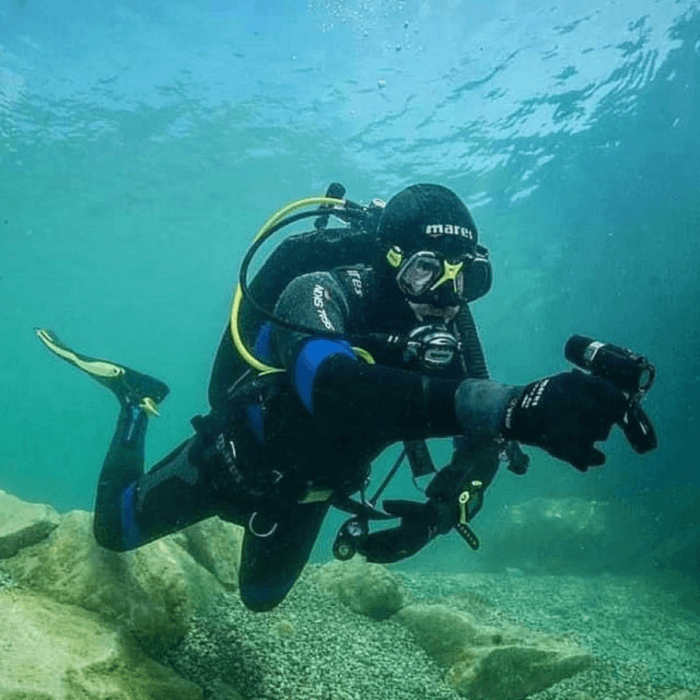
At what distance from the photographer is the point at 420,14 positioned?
59.2ft

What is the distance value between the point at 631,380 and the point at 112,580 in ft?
13.1

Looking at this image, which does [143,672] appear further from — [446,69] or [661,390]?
[661,390]

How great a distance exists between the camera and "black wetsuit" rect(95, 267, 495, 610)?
2752 mm

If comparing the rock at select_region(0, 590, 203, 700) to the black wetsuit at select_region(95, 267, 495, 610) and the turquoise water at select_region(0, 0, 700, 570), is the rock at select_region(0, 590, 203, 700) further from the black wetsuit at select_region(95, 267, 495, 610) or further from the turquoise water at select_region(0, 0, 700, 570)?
the turquoise water at select_region(0, 0, 700, 570)

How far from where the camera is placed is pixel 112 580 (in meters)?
4.56

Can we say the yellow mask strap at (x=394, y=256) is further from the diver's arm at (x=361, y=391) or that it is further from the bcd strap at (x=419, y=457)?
the bcd strap at (x=419, y=457)

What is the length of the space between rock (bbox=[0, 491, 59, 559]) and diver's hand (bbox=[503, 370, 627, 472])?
13.9 ft

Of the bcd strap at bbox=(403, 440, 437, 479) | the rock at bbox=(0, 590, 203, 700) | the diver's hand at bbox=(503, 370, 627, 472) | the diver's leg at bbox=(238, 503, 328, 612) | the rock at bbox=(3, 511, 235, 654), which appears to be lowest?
the rock at bbox=(0, 590, 203, 700)

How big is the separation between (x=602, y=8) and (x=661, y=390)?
13.5 meters

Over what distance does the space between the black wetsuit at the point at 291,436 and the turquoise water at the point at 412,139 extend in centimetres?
1569

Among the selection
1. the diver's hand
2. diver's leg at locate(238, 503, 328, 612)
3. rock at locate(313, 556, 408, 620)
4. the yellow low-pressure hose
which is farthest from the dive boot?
the diver's hand

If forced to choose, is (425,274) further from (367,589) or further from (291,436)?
(367,589)

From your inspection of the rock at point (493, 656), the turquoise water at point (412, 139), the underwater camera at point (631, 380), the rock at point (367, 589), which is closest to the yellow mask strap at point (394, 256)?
the underwater camera at point (631, 380)

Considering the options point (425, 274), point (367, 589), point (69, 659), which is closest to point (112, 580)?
point (69, 659)
